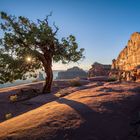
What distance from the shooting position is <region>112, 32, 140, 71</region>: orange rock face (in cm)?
7569

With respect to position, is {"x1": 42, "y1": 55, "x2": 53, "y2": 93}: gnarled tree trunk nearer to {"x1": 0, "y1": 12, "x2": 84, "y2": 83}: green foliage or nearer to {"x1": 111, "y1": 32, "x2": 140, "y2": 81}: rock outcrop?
{"x1": 0, "y1": 12, "x2": 84, "y2": 83}: green foliage

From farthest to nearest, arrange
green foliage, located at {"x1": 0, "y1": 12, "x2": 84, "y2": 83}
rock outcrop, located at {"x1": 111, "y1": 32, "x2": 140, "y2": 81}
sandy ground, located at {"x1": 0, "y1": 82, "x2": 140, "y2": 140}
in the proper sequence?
rock outcrop, located at {"x1": 111, "y1": 32, "x2": 140, "y2": 81} < green foliage, located at {"x1": 0, "y1": 12, "x2": 84, "y2": 83} < sandy ground, located at {"x1": 0, "y1": 82, "x2": 140, "y2": 140}

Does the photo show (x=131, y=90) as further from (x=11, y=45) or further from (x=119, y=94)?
(x=11, y=45)

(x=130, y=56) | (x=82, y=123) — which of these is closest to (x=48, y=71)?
(x=82, y=123)

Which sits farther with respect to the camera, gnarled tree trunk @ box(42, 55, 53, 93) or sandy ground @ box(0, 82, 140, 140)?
gnarled tree trunk @ box(42, 55, 53, 93)

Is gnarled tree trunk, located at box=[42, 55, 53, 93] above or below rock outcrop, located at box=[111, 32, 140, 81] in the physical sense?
below

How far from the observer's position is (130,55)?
81562mm

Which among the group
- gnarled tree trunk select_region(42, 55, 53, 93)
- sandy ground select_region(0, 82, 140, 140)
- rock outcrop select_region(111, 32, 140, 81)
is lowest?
sandy ground select_region(0, 82, 140, 140)

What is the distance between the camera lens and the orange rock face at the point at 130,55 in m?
75.7

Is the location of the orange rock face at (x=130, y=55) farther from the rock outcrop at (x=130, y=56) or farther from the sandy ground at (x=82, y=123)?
the sandy ground at (x=82, y=123)

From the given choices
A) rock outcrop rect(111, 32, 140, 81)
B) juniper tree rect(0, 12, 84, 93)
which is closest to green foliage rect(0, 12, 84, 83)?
juniper tree rect(0, 12, 84, 93)

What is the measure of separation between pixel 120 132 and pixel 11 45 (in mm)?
19768

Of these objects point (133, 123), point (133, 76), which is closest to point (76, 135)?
point (133, 123)

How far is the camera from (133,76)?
98.2 feet
